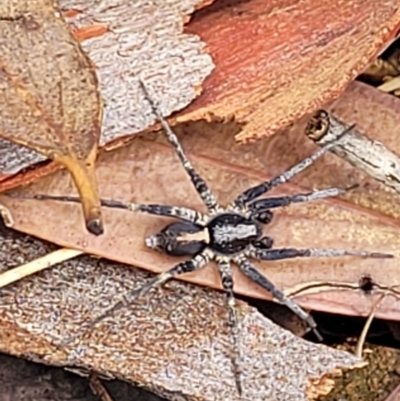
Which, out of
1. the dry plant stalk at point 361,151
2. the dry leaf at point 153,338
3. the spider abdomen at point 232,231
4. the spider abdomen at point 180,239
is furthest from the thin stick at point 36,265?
the dry plant stalk at point 361,151

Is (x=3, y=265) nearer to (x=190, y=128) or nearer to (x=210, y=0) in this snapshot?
(x=190, y=128)

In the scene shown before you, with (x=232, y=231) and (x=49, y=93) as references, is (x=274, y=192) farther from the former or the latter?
(x=49, y=93)

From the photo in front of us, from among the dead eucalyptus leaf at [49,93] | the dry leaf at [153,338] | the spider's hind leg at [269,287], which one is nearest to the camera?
the dead eucalyptus leaf at [49,93]

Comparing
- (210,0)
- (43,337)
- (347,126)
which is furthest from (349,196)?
(43,337)

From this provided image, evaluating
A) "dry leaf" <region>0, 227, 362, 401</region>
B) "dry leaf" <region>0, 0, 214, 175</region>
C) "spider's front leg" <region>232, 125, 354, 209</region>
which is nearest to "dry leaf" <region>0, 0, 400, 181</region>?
"dry leaf" <region>0, 0, 214, 175</region>

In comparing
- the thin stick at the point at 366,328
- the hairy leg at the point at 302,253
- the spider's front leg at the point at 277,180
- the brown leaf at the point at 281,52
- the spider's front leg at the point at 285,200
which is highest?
the brown leaf at the point at 281,52

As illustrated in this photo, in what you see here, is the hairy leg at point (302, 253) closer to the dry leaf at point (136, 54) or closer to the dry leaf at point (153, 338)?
the dry leaf at point (153, 338)

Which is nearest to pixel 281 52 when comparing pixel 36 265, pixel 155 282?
pixel 155 282
